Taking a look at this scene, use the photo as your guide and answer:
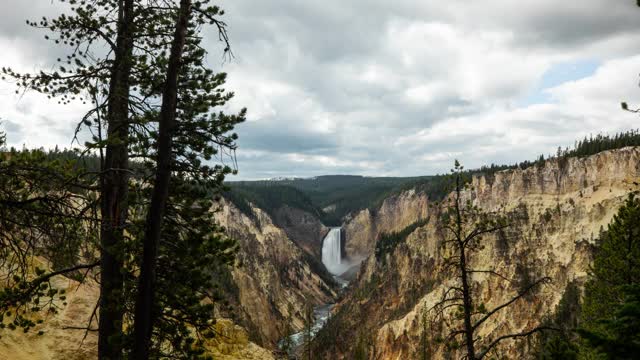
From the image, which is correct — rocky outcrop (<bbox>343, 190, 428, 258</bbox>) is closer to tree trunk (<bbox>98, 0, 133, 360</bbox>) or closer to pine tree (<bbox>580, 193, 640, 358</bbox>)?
pine tree (<bbox>580, 193, 640, 358</bbox>)

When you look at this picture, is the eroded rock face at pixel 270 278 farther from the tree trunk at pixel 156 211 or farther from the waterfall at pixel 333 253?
the tree trunk at pixel 156 211

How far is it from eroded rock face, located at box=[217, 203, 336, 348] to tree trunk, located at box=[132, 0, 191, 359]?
7048 cm

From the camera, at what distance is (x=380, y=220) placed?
186375mm

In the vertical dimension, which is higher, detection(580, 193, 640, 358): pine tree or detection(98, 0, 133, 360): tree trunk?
detection(98, 0, 133, 360): tree trunk

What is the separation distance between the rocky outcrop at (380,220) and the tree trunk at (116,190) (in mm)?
153224

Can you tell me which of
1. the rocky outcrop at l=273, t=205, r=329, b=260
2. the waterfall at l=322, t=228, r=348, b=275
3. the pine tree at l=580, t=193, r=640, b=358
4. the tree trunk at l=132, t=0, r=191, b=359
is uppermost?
the tree trunk at l=132, t=0, r=191, b=359

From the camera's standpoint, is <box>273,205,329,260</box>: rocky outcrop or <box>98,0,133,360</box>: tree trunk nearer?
<box>98,0,133,360</box>: tree trunk

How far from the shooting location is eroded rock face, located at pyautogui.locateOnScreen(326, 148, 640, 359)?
68625 mm

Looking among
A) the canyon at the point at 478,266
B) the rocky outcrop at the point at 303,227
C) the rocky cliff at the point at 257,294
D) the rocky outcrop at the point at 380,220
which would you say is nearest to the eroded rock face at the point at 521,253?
the canyon at the point at 478,266

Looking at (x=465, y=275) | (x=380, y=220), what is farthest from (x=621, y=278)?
(x=380, y=220)

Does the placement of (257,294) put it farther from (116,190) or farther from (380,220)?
(116,190)

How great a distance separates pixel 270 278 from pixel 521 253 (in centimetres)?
6039

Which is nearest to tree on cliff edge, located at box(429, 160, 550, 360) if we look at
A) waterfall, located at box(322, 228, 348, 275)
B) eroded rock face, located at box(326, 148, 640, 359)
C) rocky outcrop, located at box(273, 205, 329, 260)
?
eroded rock face, located at box(326, 148, 640, 359)

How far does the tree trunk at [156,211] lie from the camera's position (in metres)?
7.75
